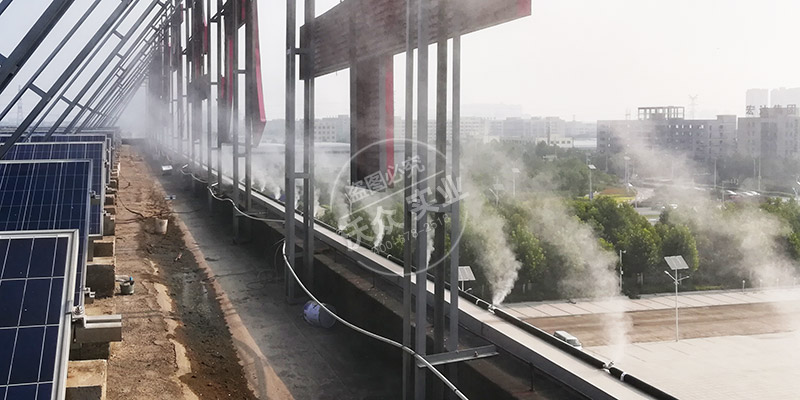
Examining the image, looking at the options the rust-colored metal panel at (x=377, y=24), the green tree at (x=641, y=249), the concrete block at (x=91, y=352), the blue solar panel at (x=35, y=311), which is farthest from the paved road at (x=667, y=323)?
the blue solar panel at (x=35, y=311)

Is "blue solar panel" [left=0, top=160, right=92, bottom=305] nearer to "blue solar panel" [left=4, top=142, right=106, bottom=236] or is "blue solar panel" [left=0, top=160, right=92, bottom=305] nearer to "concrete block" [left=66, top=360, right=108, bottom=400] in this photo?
"blue solar panel" [left=4, top=142, right=106, bottom=236]

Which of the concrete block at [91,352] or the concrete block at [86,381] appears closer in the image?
the concrete block at [86,381]

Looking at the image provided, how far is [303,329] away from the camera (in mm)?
7328

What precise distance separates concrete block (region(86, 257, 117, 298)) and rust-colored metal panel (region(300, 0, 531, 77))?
301cm

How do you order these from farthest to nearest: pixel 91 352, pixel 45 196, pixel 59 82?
pixel 59 82 → pixel 45 196 → pixel 91 352

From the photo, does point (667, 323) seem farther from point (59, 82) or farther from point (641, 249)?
point (59, 82)

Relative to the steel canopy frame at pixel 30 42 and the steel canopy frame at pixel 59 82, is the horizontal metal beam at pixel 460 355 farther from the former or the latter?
the steel canopy frame at pixel 59 82

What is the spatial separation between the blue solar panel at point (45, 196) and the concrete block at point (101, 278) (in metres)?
0.99

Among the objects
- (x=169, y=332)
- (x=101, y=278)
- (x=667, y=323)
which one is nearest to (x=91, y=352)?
(x=169, y=332)

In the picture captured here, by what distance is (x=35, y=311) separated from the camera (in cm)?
279

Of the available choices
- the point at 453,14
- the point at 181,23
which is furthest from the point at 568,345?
the point at 181,23

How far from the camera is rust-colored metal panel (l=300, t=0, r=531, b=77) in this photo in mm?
4234

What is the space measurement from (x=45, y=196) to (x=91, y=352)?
2.07m

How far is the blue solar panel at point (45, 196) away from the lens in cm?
639
